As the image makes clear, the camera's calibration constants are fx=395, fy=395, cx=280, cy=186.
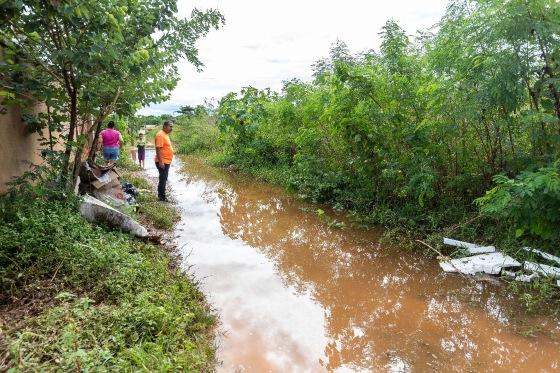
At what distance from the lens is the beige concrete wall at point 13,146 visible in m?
4.70

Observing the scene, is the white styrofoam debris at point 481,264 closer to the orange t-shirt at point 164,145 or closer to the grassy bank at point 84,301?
the grassy bank at point 84,301

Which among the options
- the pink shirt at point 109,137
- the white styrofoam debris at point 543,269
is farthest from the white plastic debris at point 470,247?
the pink shirt at point 109,137

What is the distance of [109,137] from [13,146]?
3632mm

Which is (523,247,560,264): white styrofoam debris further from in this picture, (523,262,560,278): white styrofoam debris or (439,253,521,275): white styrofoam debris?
(439,253,521,275): white styrofoam debris

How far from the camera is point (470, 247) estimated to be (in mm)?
5488

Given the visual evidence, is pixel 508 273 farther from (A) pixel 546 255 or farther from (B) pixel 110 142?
(B) pixel 110 142

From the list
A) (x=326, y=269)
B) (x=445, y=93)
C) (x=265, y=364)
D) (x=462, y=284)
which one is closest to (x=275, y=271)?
(x=326, y=269)

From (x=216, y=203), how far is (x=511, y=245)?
5996 mm

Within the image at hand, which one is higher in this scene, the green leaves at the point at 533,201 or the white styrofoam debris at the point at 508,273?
the green leaves at the point at 533,201

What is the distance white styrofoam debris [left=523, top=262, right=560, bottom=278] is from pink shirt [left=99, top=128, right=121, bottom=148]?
310 inches

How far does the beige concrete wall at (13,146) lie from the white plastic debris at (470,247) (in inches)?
222

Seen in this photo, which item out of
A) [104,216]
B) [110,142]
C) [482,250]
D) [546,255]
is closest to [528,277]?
[546,255]

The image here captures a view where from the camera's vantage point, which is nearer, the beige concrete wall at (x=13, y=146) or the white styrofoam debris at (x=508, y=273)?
the beige concrete wall at (x=13, y=146)

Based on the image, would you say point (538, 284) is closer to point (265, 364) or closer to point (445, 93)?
point (445, 93)
